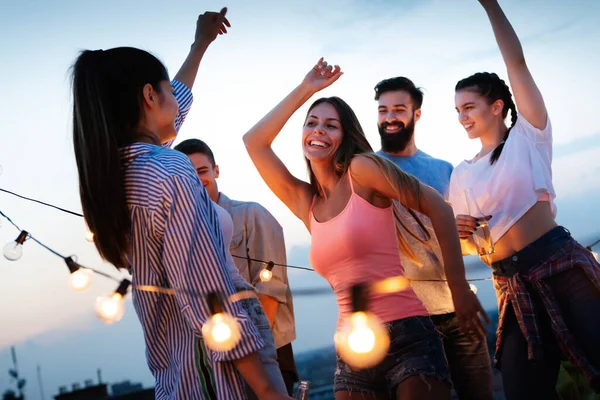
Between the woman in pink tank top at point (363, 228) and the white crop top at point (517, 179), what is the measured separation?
0.47 metres

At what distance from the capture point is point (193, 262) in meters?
1.80

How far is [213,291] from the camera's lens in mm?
1787

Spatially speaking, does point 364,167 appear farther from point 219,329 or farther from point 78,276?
point 219,329

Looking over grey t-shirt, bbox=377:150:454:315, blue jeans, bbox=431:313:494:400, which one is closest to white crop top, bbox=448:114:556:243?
grey t-shirt, bbox=377:150:454:315

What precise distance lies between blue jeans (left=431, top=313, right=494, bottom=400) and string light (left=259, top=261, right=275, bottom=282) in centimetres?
119

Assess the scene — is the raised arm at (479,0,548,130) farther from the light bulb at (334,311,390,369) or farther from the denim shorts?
the light bulb at (334,311,390,369)

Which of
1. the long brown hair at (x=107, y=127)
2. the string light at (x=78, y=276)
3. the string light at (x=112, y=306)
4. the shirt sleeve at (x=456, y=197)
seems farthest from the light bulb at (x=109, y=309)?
the shirt sleeve at (x=456, y=197)

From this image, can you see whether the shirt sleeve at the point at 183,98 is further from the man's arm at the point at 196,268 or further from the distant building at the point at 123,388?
the distant building at the point at 123,388

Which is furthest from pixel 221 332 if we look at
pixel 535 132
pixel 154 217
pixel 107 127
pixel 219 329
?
pixel 535 132

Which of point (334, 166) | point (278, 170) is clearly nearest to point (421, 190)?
point (334, 166)

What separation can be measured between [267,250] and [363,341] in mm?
2125

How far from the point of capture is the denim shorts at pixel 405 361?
8.79ft

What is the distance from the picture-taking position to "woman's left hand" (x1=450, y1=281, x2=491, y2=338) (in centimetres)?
248

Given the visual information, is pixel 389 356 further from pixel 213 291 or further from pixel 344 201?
pixel 213 291
